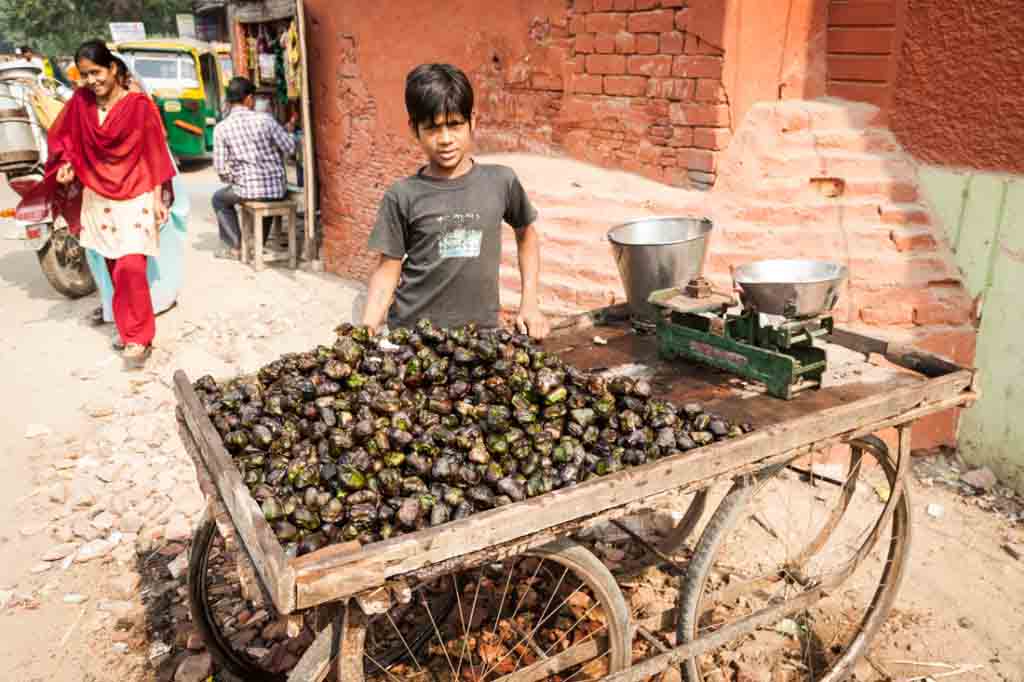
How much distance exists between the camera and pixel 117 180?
5.40 m

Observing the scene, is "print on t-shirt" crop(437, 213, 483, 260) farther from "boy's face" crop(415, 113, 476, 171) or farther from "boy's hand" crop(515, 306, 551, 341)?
"boy's hand" crop(515, 306, 551, 341)

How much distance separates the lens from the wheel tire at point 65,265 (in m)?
7.02

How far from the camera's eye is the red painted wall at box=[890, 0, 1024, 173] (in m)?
3.88

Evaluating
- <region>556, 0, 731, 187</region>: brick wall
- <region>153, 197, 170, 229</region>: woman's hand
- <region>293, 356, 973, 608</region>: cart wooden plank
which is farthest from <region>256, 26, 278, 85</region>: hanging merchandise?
<region>293, 356, 973, 608</region>: cart wooden plank

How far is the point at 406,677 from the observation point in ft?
9.06

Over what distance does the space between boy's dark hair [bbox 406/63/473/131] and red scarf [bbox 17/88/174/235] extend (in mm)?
3388

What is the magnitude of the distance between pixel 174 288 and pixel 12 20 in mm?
29592

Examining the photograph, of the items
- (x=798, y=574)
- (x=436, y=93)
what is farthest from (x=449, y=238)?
(x=798, y=574)

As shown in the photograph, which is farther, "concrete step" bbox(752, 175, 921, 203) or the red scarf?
the red scarf

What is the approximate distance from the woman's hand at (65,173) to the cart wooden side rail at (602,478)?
12.6ft

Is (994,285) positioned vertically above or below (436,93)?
below

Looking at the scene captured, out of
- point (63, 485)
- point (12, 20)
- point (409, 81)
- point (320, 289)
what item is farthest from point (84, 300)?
point (12, 20)

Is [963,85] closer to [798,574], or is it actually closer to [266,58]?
[798,574]

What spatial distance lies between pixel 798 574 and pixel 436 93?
7.46ft
